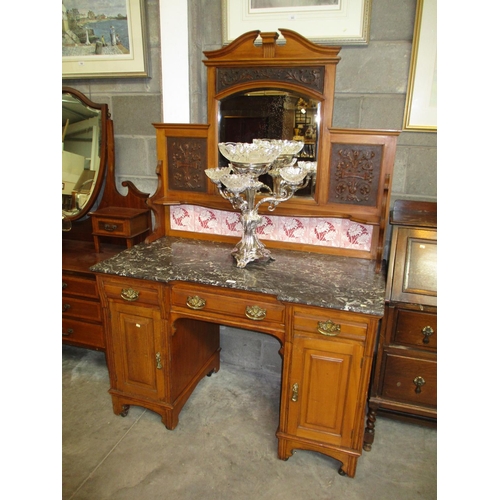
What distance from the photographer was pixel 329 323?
57.0 inches

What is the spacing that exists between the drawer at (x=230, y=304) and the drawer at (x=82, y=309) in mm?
770

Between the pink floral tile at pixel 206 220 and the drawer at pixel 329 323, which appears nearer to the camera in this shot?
the drawer at pixel 329 323

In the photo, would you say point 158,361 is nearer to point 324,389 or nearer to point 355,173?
point 324,389

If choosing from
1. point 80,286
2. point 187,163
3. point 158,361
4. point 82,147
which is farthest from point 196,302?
point 82,147

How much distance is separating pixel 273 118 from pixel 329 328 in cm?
103

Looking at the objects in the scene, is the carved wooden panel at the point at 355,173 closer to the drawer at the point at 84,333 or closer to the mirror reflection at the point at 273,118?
the mirror reflection at the point at 273,118

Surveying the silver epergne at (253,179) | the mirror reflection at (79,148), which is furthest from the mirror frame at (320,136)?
the mirror reflection at (79,148)

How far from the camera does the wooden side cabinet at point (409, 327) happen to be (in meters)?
1.63

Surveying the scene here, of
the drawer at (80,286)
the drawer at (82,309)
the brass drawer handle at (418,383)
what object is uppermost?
the drawer at (80,286)
